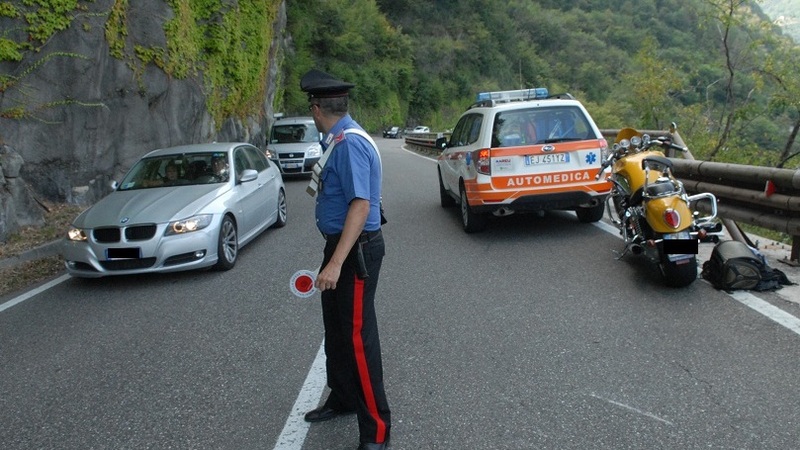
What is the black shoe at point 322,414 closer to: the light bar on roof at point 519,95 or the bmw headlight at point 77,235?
the bmw headlight at point 77,235

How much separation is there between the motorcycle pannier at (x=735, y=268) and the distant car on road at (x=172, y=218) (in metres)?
5.17

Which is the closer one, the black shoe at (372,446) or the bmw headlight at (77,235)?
the black shoe at (372,446)

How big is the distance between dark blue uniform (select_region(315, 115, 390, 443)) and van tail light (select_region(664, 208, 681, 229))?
3372 mm

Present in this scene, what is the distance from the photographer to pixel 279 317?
5535mm

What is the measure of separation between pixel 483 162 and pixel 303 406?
5.04 metres

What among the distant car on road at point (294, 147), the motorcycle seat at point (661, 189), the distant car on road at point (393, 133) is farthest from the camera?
the distant car on road at point (393, 133)

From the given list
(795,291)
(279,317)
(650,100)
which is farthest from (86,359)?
(650,100)

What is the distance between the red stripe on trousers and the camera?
10.4 ft

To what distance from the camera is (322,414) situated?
3613mm

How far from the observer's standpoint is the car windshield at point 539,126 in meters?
8.21

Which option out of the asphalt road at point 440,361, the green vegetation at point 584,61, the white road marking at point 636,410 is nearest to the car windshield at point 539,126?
the asphalt road at point 440,361

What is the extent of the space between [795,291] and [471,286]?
9.28 feet

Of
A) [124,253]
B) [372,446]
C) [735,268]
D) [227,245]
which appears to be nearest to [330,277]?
[372,446]

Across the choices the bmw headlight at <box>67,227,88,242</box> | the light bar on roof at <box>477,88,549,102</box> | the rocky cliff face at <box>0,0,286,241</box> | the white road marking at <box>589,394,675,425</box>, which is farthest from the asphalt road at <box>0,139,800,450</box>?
the rocky cliff face at <box>0,0,286,241</box>
